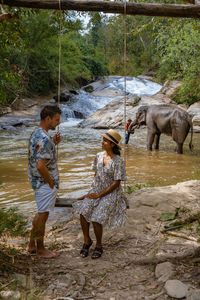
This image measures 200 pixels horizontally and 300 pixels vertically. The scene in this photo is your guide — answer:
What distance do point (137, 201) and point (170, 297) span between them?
2.55 meters

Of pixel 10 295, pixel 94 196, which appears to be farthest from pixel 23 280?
pixel 94 196

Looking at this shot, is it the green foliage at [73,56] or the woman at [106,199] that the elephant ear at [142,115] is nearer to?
the green foliage at [73,56]

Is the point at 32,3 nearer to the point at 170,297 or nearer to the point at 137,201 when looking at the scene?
the point at 137,201

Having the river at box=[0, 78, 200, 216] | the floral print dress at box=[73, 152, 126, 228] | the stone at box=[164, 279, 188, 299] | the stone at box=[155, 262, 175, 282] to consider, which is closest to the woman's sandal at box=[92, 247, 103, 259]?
the floral print dress at box=[73, 152, 126, 228]

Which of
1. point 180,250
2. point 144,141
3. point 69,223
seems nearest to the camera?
point 180,250

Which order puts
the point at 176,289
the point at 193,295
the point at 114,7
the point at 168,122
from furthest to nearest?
the point at 168,122
the point at 114,7
the point at 176,289
the point at 193,295

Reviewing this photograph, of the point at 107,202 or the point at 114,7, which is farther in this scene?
the point at 114,7

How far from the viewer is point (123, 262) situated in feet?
11.7

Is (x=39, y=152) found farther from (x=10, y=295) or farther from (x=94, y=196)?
(x=10, y=295)

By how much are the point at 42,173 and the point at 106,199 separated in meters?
0.82

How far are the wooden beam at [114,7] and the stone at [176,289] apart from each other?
146 inches

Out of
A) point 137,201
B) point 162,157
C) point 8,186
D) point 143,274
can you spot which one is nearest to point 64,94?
point 162,157

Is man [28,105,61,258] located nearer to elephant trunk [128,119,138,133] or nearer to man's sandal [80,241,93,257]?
man's sandal [80,241,93,257]

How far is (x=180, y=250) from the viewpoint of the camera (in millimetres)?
3699
